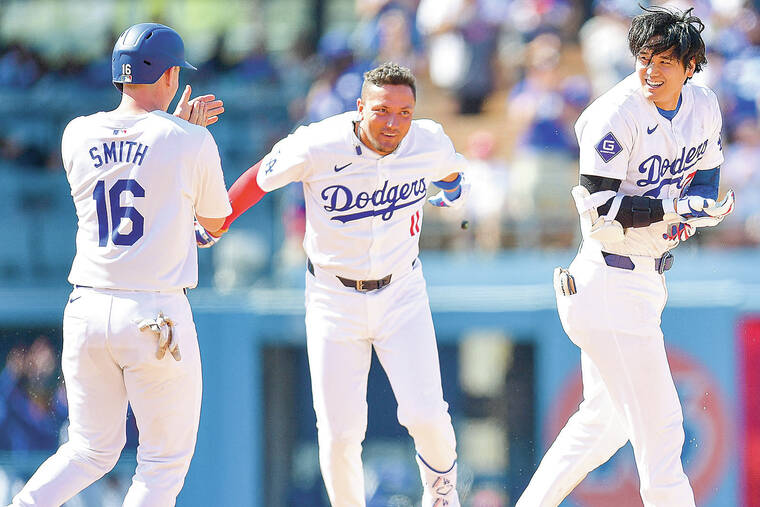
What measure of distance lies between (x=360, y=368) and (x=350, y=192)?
2.27ft

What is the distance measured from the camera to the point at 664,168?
14.5 ft

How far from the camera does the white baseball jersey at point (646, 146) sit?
14.1 feet

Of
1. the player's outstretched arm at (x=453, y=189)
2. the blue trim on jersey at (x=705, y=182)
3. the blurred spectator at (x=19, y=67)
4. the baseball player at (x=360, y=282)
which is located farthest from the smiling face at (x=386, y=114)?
the blurred spectator at (x=19, y=67)

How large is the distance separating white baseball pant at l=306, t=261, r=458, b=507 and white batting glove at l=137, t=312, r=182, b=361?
0.79 metres

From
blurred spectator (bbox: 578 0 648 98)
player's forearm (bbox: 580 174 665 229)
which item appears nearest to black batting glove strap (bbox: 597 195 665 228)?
player's forearm (bbox: 580 174 665 229)

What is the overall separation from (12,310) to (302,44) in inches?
180

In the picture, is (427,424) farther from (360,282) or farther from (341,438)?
(360,282)

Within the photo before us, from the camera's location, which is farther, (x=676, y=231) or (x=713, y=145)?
(x=713, y=145)

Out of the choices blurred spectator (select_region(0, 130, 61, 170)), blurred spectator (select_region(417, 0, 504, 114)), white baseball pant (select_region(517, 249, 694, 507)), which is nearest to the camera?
white baseball pant (select_region(517, 249, 694, 507))

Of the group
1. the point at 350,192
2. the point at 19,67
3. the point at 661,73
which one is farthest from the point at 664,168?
the point at 19,67

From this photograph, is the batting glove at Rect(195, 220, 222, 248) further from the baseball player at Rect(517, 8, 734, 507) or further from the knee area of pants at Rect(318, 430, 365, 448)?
the baseball player at Rect(517, 8, 734, 507)

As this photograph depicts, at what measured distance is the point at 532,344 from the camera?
853 cm

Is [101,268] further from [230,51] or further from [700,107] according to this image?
[230,51]

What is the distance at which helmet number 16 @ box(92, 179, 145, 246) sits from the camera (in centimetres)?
406
